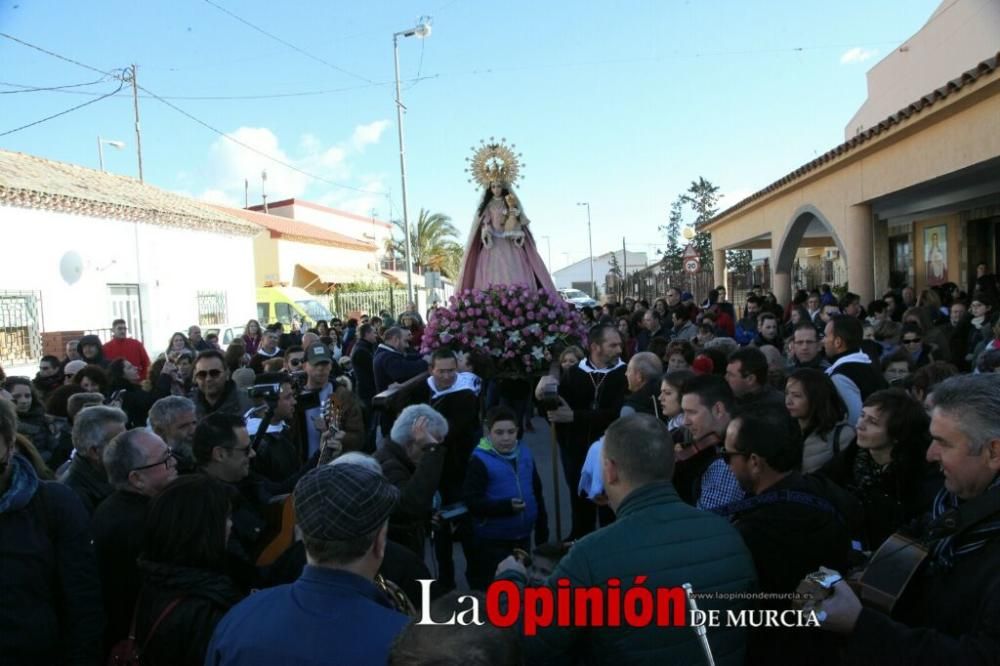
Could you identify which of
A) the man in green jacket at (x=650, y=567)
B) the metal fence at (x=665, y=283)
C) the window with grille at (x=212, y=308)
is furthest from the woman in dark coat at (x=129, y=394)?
the metal fence at (x=665, y=283)

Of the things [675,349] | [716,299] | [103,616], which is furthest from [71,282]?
[103,616]

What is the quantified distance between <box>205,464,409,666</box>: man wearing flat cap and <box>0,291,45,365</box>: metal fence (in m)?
14.6

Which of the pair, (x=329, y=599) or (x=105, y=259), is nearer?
(x=329, y=599)

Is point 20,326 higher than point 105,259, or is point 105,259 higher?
point 105,259

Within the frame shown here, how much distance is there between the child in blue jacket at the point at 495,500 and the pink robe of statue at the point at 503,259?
4302 mm

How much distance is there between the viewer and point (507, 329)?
6.94 metres

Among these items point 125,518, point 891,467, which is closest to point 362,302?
point 125,518

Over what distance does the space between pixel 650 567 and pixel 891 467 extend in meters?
1.86

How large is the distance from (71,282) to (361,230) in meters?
37.0

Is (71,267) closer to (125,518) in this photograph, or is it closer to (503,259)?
(503,259)

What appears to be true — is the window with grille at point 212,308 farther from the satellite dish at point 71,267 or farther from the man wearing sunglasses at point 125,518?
the man wearing sunglasses at point 125,518

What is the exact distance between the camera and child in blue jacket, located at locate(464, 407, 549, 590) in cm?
433

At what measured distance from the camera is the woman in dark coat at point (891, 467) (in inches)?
127

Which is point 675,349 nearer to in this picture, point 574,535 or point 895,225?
point 574,535
